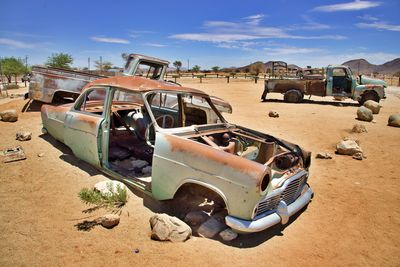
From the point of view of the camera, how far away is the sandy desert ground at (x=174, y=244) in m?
3.10

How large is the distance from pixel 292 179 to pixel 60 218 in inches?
111

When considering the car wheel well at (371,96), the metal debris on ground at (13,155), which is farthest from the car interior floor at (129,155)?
the car wheel well at (371,96)

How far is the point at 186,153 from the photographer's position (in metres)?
3.50

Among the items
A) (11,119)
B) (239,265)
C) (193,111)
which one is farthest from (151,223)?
(11,119)

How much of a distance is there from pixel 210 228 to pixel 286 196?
98 cm

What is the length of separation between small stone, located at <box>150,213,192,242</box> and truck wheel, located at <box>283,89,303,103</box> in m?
14.6

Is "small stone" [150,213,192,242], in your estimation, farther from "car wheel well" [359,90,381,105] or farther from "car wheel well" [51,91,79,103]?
"car wheel well" [359,90,381,105]

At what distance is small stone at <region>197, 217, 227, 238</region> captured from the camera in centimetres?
348

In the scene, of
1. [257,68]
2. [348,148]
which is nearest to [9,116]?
[348,148]

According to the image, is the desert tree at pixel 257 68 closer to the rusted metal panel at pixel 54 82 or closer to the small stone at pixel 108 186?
the rusted metal panel at pixel 54 82

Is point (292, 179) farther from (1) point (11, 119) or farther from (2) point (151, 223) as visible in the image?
(1) point (11, 119)

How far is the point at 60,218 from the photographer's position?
3779 mm

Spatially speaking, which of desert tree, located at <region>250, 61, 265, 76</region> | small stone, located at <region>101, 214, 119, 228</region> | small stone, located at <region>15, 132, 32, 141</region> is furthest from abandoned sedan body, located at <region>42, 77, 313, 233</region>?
desert tree, located at <region>250, 61, 265, 76</region>

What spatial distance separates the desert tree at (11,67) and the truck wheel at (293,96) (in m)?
38.3
